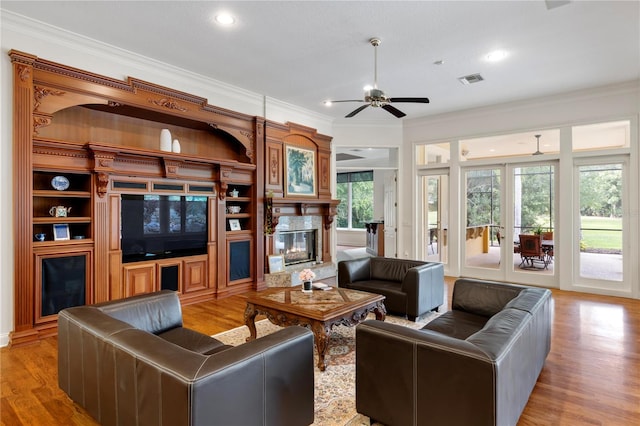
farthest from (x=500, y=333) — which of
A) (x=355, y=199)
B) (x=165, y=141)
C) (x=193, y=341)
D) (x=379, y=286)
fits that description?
(x=355, y=199)

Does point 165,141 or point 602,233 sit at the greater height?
point 165,141

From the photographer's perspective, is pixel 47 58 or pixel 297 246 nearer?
pixel 47 58

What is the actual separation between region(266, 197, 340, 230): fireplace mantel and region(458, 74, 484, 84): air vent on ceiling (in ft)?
10.9

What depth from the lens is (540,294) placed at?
2936 mm

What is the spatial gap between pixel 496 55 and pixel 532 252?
12.4 ft

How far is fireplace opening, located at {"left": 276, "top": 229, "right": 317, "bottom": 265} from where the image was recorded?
682cm

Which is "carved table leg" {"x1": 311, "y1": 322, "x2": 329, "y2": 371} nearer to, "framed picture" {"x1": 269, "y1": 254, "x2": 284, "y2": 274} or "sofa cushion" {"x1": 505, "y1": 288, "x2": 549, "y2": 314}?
"sofa cushion" {"x1": 505, "y1": 288, "x2": 549, "y2": 314}

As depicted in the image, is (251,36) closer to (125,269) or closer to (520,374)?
(125,269)

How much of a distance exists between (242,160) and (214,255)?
1.76 metres

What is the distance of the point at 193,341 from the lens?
2.60 m

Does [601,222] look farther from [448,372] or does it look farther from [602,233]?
[448,372]

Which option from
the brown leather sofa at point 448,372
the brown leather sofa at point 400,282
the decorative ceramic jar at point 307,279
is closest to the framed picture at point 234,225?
the brown leather sofa at point 400,282

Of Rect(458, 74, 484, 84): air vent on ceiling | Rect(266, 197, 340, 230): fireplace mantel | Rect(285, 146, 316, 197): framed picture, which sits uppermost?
Rect(458, 74, 484, 84): air vent on ceiling

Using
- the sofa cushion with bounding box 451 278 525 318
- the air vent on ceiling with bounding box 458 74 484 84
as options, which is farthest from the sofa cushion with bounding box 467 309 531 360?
the air vent on ceiling with bounding box 458 74 484 84
